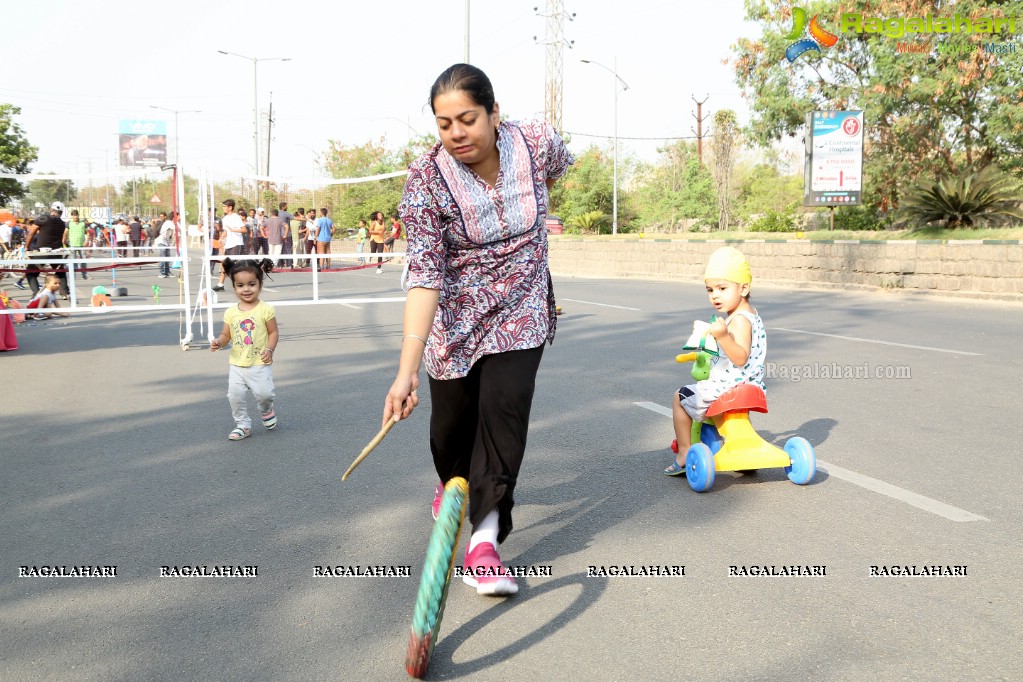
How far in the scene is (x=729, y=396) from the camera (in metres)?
4.89

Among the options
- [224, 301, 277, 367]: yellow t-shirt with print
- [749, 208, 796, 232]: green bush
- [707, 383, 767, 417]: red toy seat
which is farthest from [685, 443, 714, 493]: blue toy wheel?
[749, 208, 796, 232]: green bush

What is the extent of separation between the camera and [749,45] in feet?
94.5

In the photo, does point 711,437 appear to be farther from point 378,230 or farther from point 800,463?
point 378,230

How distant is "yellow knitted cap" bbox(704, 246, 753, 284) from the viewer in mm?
4758

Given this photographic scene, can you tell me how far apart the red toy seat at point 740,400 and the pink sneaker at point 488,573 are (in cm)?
178

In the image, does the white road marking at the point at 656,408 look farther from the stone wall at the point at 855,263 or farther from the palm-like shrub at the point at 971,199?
the palm-like shrub at the point at 971,199

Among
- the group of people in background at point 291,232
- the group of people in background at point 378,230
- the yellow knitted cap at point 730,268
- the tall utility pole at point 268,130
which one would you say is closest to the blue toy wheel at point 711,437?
the yellow knitted cap at point 730,268

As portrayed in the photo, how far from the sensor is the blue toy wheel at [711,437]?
Answer: 16.8 feet

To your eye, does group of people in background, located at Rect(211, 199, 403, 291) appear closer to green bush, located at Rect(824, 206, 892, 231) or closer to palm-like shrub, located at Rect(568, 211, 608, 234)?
green bush, located at Rect(824, 206, 892, 231)

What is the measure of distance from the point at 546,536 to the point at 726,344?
4.15 feet

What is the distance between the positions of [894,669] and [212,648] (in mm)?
2080

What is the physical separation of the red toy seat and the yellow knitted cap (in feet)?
1.75

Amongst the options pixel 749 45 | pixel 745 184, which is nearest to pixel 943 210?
pixel 749 45

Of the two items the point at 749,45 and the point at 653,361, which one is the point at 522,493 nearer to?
the point at 653,361
